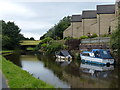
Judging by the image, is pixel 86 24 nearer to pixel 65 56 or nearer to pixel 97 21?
pixel 97 21

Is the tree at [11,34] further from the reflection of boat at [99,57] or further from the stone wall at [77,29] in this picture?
the reflection of boat at [99,57]

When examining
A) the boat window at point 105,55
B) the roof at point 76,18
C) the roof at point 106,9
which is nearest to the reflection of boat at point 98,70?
the boat window at point 105,55

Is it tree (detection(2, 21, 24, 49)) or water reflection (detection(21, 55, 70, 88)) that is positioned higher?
tree (detection(2, 21, 24, 49))

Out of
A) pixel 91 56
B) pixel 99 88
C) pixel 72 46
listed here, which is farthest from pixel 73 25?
pixel 99 88

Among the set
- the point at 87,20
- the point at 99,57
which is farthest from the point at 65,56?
the point at 87,20

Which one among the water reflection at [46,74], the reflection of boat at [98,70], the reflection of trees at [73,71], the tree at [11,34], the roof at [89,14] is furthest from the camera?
the tree at [11,34]

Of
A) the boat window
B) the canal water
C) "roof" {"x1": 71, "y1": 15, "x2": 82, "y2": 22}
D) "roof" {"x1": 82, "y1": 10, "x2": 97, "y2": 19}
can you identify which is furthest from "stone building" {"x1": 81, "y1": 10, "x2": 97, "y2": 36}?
the canal water

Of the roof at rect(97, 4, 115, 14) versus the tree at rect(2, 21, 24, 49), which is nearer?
the roof at rect(97, 4, 115, 14)

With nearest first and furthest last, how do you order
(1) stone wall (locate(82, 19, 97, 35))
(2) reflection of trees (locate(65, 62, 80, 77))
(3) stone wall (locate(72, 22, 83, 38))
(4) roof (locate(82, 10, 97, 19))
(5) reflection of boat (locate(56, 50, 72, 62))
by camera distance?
(2) reflection of trees (locate(65, 62, 80, 77)) → (5) reflection of boat (locate(56, 50, 72, 62)) → (4) roof (locate(82, 10, 97, 19)) → (1) stone wall (locate(82, 19, 97, 35)) → (3) stone wall (locate(72, 22, 83, 38))

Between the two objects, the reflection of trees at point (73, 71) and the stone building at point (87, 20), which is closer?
the reflection of trees at point (73, 71)

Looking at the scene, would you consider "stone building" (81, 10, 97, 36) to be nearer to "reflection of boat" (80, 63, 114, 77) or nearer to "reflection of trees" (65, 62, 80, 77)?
"reflection of boat" (80, 63, 114, 77)

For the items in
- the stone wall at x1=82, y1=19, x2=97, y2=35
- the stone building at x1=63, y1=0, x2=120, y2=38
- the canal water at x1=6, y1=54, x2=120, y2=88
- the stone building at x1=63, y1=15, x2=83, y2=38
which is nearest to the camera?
the canal water at x1=6, y1=54, x2=120, y2=88

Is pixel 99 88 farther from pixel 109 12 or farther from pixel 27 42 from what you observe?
pixel 27 42

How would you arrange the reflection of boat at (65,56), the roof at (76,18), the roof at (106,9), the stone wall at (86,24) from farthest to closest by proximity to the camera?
the roof at (76,18) < the stone wall at (86,24) < the roof at (106,9) < the reflection of boat at (65,56)
